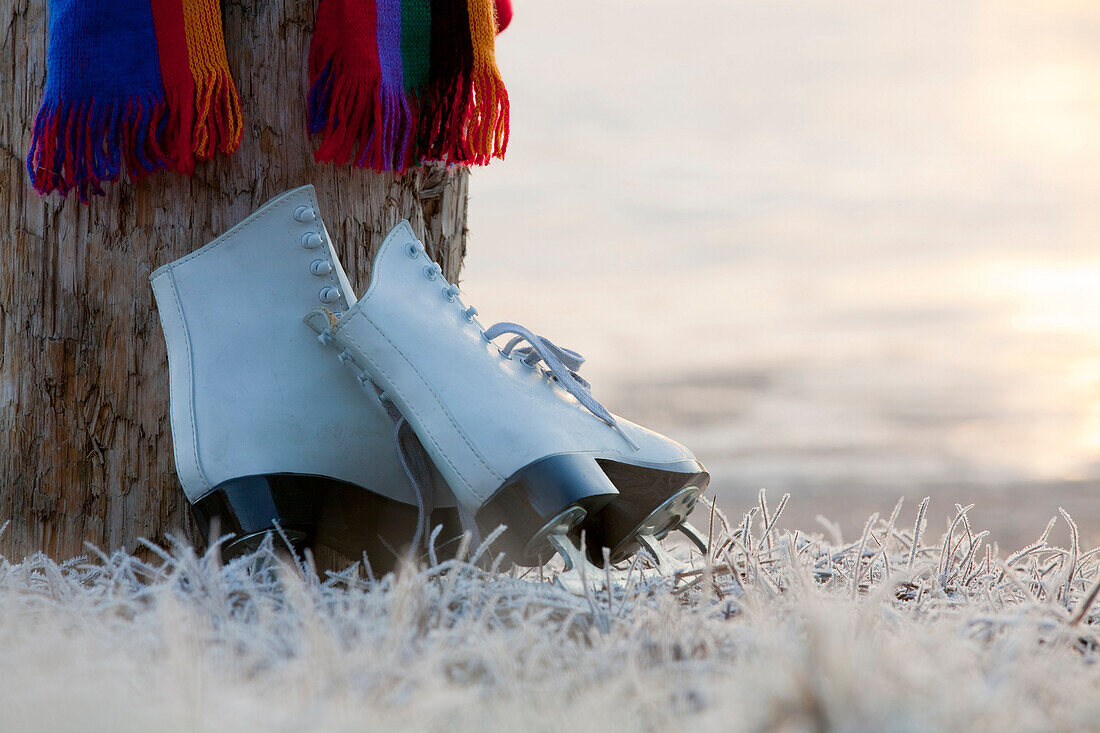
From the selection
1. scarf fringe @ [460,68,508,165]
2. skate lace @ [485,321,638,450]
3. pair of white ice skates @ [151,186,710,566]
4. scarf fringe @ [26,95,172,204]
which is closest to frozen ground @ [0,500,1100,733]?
pair of white ice skates @ [151,186,710,566]

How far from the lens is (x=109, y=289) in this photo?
129 cm

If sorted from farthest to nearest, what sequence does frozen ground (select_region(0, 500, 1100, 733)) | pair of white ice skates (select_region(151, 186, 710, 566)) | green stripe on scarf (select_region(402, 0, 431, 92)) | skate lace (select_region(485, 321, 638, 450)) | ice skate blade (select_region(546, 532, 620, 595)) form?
green stripe on scarf (select_region(402, 0, 431, 92)), skate lace (select_region(485, 321, 638, 450)), pair of white ice skates (select_region(151, 186, 710, 566)), ice skate blade (select_region(546, 532, 620, 595)), frozen ground (select_region(0, 500, 1100, 733))

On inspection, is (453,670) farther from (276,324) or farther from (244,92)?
(244,92)

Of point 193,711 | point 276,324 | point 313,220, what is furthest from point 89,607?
point 313,220

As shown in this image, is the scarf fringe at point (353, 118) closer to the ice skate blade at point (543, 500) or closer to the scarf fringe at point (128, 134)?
the scarf fringe at point (128, 134)

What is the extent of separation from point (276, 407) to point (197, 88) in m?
0.44

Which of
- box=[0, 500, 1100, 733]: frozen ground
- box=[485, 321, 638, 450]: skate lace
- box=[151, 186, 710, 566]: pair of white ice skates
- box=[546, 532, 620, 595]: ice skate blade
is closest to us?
box=[0, 500, 1100, 733]: frozen ground

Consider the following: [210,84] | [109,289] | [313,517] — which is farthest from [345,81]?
[313,517]

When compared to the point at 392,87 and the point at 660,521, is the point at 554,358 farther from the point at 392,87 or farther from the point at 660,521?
the point at 392,87

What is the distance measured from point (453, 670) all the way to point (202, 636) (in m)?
0.21

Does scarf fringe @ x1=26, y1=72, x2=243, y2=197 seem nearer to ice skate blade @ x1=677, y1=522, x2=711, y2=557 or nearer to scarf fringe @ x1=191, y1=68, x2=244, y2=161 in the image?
scarf fringe @ x1=191, y1=68, x2=244, y2=161

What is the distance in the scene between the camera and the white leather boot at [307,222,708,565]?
104cm

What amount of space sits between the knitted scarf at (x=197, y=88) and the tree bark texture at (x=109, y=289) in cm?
4

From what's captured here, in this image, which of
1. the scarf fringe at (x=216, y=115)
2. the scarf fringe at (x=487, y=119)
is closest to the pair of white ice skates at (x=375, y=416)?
the scarf fringe at (x=216, y=115)
